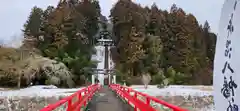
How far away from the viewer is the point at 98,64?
1928 inches

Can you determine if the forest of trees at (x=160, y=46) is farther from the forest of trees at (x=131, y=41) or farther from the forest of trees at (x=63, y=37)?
the forest of trees at (x=63, y=37)

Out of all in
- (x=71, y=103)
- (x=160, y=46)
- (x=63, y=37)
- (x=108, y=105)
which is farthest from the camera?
(x=160, y=46)

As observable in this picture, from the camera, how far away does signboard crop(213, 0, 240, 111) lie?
1.75m

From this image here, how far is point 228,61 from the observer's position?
1.85 metres

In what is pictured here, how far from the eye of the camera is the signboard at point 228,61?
1752 millimetres

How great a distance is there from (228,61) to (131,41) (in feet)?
154

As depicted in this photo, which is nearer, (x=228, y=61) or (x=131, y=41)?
(x=228, y=61)

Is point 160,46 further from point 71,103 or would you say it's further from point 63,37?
point 71,103

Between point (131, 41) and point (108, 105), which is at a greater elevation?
point (131, 41)

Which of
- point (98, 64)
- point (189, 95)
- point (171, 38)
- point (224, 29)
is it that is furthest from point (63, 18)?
point (224, 29)

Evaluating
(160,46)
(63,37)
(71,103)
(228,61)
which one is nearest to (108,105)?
(71,103)

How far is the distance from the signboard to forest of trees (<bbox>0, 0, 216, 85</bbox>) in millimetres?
38385

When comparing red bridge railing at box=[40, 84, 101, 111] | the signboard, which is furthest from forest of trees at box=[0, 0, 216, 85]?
the signboard

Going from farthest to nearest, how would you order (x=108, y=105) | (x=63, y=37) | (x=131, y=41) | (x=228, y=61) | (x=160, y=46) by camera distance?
(x=160, y=46)
(x=131, y=41)
(x=63, y=37)
(x=108, y=105)
(x=228, y=61)
